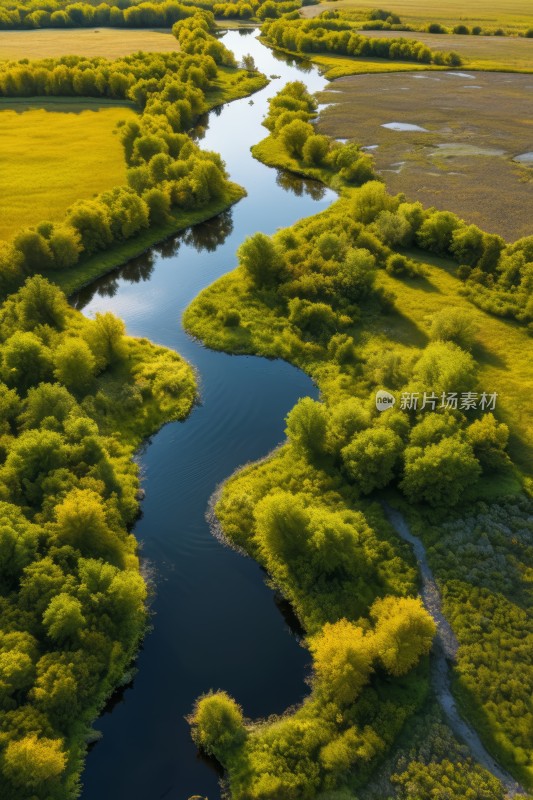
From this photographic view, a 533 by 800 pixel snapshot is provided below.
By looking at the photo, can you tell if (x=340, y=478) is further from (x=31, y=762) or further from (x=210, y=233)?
(x=210, y=233)

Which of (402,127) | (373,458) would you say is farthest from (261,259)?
(402,127)

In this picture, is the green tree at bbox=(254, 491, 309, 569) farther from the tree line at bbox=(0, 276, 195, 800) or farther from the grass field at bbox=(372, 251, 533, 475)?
the grass field at bbox=(372, 251, 533, 475)

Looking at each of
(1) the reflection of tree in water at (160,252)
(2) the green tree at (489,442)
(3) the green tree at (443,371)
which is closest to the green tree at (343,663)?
(2) the green tree at (489,442)

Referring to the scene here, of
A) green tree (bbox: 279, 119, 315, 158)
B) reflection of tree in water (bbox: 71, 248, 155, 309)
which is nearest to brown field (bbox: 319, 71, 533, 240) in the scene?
green tree (bbox: 279, 119, 315, 158)

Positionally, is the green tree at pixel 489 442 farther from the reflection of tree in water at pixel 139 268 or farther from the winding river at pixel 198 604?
the reflection of tree in water at pixel 139 268

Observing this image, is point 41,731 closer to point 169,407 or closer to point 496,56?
point 169,407

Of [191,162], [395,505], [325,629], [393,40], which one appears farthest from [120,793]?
[393,40]
